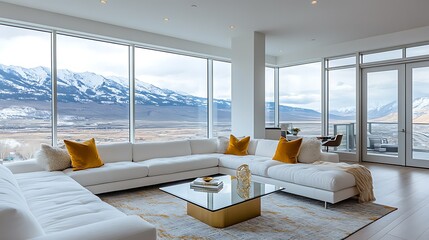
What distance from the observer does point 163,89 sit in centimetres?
695

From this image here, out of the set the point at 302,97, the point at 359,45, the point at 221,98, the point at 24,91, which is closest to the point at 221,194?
the point at 24,91

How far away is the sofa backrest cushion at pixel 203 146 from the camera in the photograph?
5.80 m

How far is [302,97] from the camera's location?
8797 mm

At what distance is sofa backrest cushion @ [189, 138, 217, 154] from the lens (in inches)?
228

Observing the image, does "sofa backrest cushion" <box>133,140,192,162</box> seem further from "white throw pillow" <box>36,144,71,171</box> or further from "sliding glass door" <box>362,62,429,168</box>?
"sliding glass door" <box>362,62,429,168</box>

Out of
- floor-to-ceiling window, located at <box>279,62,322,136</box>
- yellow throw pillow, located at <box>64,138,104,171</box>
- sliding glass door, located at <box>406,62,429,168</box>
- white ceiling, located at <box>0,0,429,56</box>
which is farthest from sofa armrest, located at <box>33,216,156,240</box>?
floor-to-ceiling window, located at <box>279,62,322,136</box>

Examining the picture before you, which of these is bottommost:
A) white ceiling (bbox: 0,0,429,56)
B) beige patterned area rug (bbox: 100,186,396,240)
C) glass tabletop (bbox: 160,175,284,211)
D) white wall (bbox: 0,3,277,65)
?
beige patterned area rug (bbox: 100,186,396,240)

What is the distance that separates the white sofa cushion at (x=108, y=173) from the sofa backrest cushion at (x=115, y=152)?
21cm

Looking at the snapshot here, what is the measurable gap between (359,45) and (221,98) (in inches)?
152

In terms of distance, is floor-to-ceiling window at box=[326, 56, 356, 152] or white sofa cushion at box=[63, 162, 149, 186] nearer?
white sofa cushion at box=[63, 162, 149, 186]

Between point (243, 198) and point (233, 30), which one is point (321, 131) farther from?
point (243, 198)

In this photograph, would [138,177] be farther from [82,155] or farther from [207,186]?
[207,186]

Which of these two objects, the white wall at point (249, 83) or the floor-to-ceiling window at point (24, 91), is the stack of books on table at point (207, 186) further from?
the floor-to-ceiling window at point (24, 91)

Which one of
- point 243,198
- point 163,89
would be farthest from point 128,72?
point 243,198
